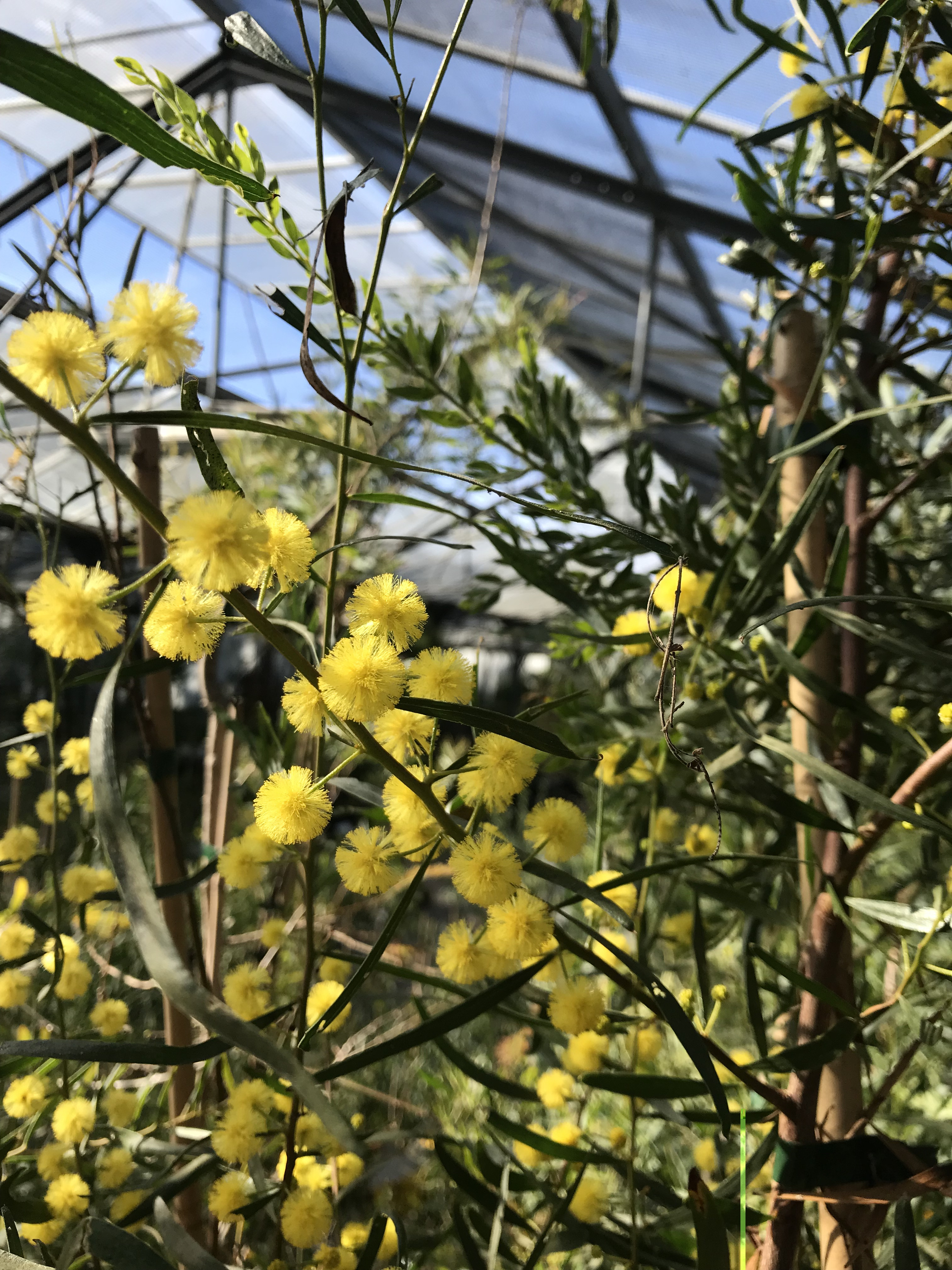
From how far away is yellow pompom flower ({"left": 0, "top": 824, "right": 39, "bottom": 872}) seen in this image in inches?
16.8

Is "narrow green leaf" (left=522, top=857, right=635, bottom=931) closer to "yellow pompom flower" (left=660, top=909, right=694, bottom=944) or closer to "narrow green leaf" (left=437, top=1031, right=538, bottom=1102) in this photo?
"narrow green leaf" (left=437, top=1031, right=538, bottom=1102)

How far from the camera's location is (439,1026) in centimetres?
25

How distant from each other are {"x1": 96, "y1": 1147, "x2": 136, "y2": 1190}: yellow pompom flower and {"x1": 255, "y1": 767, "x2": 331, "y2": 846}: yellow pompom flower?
0.24m

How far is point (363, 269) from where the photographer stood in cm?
285

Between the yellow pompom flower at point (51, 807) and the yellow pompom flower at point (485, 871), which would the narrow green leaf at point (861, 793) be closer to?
the yellow pompom flower at point (485, 871)

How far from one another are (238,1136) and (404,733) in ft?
0.60

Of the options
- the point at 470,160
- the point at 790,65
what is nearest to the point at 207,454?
the point at 790,65

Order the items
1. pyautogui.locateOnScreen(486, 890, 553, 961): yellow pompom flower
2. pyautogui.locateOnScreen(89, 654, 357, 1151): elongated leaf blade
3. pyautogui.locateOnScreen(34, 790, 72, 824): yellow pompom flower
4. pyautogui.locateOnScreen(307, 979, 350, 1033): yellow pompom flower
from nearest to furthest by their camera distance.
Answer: pyautogui.locateOnScreen(89, 654, 357, 1151): elongated leaf blade < pyautogui.locateOnScreen(486, 890, 553, 961): yellow pompom flower < pyautogui.locateOnScreen(307, 979, 350, 1033): yellow pompom flower < pyautogui.locateOnScreen(34, 790, 72, 824): yellow pompom flower

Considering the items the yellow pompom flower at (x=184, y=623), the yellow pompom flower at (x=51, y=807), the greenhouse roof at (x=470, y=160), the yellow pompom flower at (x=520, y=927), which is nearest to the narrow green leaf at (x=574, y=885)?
the yellow pompom flower at (x=520, y=927)

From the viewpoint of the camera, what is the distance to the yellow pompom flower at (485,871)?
23 centimetres

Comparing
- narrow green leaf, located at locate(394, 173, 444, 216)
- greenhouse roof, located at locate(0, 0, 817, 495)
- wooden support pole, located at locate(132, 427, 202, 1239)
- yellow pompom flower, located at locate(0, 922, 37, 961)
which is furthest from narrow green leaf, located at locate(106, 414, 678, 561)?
greenhouse roof, located at locate(0, 0, 817, 495)

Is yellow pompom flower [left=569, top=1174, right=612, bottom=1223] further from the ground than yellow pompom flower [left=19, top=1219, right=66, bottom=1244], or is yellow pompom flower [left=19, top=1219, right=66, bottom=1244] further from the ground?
yellow pompom flower [left=19, top=1219, right=66, bottom=1244]

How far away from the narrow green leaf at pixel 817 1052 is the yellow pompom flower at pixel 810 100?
20 cm

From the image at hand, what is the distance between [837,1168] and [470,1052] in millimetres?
965
